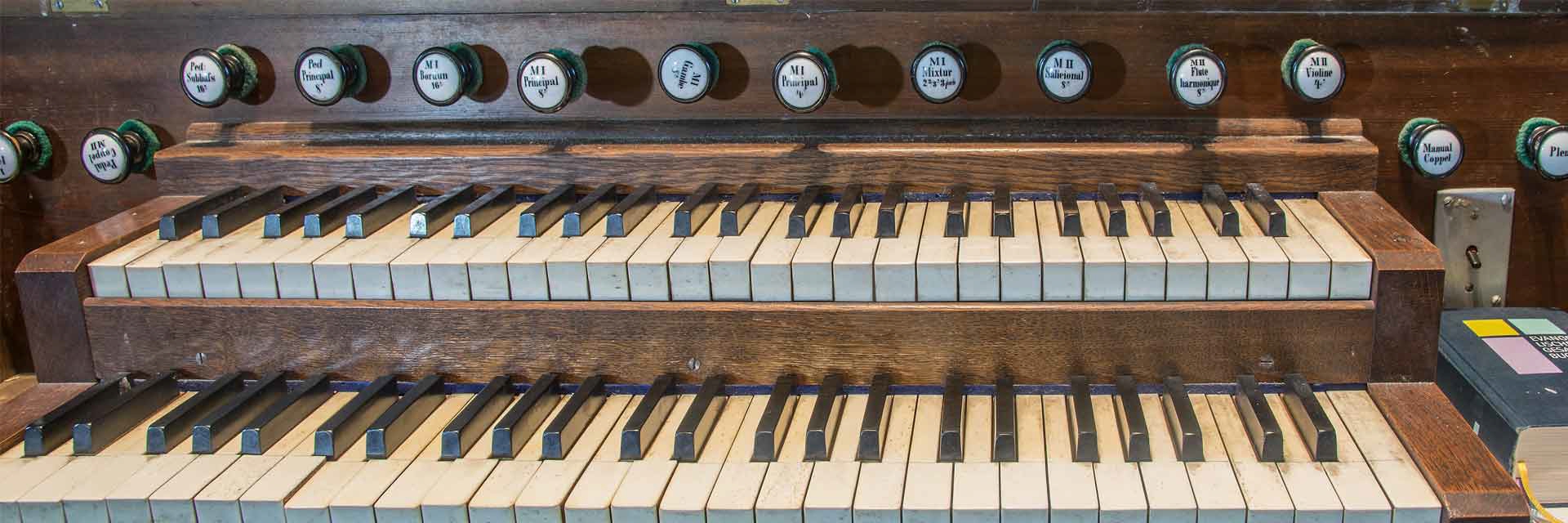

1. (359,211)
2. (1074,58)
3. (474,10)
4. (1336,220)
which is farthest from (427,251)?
(1336,220)

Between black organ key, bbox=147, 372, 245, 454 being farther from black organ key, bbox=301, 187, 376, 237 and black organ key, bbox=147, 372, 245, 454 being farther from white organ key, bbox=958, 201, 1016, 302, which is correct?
white organ key, bbox=958, 201, 1016, 302

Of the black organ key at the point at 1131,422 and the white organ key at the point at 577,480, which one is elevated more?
the black organ key at the point at 1131,422

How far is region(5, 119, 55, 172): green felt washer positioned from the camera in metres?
2.31

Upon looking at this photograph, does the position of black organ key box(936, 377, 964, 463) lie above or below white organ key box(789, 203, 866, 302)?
below

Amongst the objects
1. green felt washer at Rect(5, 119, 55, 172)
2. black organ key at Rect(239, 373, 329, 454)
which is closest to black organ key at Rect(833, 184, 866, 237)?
black organ key at Rect(239, 373, 329, 454)

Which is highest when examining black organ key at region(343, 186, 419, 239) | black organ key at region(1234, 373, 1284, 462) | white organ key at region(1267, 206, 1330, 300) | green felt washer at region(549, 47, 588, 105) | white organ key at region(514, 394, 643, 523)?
green felt washer at region(549, 47, 588, 105)

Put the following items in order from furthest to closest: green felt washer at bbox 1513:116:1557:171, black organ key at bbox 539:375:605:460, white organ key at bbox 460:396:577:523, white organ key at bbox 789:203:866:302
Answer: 1. green felt washer at bbox 1513:116:1557:171
2. white organ key at bbox 789:203:866:302
3. black organ key at bbox 539:375:605:460
4. white organ key at bbox 460:396:577:523

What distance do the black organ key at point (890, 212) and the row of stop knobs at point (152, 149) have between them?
837 millimetres

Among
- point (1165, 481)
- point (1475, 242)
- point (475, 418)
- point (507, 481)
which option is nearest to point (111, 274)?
point (475, 418)

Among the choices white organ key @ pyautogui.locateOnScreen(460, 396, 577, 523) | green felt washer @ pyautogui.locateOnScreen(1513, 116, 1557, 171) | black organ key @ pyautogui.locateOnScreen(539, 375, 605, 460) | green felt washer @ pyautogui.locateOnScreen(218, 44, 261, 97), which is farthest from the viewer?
green felt washer @ pyautogui.locateOnScreen(218, 44, 261, 97)

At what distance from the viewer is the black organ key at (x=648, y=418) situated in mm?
1637

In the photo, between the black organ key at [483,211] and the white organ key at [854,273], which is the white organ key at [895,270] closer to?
the white organ key at [854,273]

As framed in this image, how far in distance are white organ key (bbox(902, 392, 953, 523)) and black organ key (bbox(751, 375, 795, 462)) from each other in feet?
0.57

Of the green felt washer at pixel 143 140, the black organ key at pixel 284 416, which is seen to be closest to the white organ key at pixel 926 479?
the black organ key at pixel 284 416
